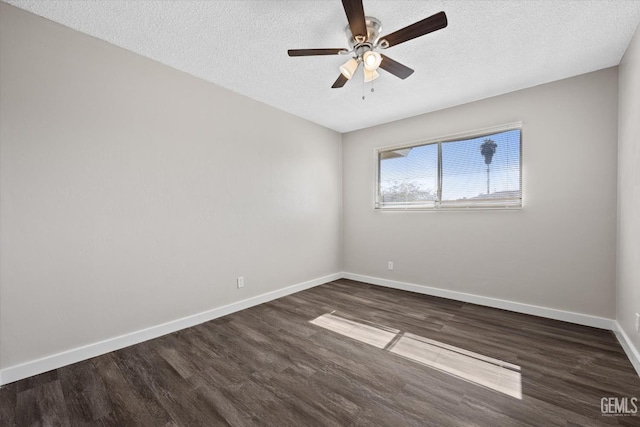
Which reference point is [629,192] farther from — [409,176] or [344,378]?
[344,378]

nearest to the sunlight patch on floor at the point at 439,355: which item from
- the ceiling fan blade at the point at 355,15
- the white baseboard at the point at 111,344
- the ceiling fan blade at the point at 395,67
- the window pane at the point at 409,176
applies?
the white baseboard at the point at 111,344

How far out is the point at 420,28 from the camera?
168cm

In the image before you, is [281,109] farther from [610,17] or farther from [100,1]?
[610,17]

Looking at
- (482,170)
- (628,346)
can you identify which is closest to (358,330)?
(628,346)

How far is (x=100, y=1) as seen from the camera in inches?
69.4

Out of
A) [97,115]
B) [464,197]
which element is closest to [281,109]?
[97,115]

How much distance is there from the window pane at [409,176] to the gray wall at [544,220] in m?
0.21

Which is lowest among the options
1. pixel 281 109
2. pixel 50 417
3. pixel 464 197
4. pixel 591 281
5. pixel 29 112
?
pixel 50 417

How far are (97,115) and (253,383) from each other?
237 centimetres

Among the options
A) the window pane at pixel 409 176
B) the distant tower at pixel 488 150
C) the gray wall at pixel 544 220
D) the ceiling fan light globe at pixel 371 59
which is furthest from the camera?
the window pane at pixel 409 176

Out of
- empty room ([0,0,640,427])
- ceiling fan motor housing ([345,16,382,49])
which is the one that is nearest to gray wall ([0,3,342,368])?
empty room ([0,0,640,427])

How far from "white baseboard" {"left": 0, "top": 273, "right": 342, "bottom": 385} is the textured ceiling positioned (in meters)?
2.44

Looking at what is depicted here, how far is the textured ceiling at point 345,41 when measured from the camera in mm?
1817

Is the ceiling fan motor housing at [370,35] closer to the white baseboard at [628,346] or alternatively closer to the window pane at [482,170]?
the window pane at [482,170]
